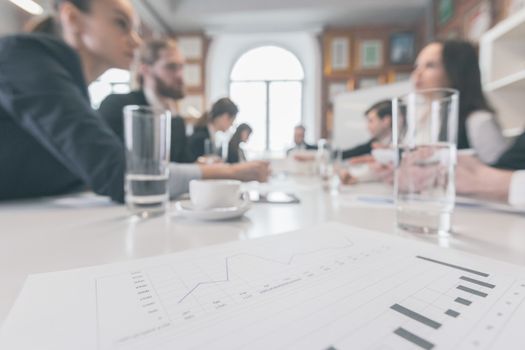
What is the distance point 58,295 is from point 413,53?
435 centimetres

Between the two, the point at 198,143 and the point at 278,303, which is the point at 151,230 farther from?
the point at 198,143

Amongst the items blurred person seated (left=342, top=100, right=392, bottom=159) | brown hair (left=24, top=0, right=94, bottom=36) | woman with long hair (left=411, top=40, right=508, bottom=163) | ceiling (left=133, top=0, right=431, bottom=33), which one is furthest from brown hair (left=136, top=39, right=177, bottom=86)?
ceiling (left=133, top=0, right=431, bottom=33)

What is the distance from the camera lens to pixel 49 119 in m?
0.53

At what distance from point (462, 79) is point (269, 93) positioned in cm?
378

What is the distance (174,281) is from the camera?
22cm

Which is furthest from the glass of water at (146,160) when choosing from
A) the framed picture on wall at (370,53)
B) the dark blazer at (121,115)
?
the framed picture on wall at (370,53)

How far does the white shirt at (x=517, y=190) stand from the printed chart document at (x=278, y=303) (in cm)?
34

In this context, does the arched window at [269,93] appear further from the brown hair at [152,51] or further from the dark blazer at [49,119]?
the dark blazer at [49,119]

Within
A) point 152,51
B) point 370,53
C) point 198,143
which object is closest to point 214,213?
point 152,51

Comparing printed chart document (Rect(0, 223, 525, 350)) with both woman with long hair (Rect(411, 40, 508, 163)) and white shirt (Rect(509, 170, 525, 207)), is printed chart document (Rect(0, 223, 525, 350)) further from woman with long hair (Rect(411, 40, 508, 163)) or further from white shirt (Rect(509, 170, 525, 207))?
woman with long hair (Rect(411, 40, 508, 163))

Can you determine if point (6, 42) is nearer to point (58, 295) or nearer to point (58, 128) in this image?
point (58, 128)

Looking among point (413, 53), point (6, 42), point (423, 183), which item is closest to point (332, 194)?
point (423, 183)

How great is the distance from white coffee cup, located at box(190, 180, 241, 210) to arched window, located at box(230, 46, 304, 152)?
397 centimetres

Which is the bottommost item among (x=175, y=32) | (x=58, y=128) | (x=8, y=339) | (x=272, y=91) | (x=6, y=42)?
(x=8, y=339)
